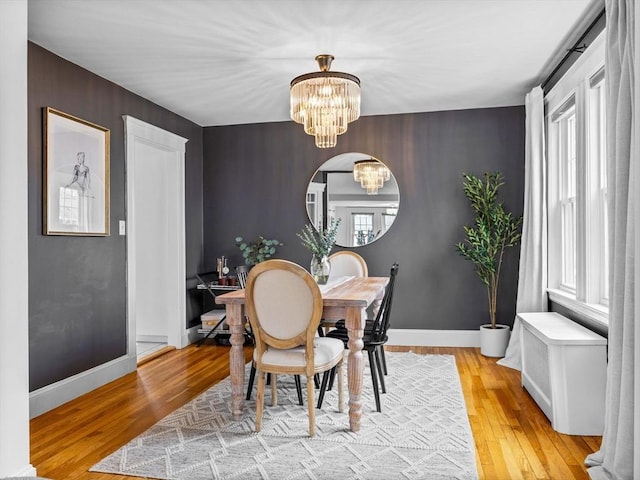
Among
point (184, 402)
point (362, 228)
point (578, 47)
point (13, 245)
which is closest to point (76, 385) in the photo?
point (184, 402)

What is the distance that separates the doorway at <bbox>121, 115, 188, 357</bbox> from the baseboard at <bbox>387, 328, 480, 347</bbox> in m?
2.28

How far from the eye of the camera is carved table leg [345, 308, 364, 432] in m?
3.10

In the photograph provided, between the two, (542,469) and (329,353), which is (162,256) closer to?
(329,353)

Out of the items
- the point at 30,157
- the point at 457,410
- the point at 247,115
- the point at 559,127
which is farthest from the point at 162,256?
the point at 559,127

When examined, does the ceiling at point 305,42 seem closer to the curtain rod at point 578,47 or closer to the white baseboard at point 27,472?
the curtain rod at point 578,47

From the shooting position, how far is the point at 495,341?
5000 millimetres

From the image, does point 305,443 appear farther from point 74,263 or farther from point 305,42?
point 305,42

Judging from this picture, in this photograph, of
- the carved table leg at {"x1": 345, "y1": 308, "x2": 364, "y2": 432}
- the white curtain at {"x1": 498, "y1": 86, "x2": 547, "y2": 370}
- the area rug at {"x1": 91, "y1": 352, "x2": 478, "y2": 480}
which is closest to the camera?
the area rug at {"x1": 91, "y1": 352, "x2": 478, "y2": 480}

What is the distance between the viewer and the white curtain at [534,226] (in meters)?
4.46

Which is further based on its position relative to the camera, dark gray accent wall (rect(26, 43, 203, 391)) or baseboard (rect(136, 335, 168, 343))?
baseboard (rect(136, 335, 168, 343))

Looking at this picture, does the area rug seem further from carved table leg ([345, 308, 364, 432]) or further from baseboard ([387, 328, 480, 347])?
baseboard ([387, 328, 480, 347])

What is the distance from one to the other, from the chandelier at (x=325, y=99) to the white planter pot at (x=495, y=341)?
2.59 meters

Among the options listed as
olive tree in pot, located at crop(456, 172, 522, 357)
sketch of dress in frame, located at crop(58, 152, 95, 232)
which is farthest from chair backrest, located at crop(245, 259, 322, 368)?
olive tree in pot, located at crop(456, 172, 522, 357)

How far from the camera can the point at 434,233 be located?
5.52 metres
